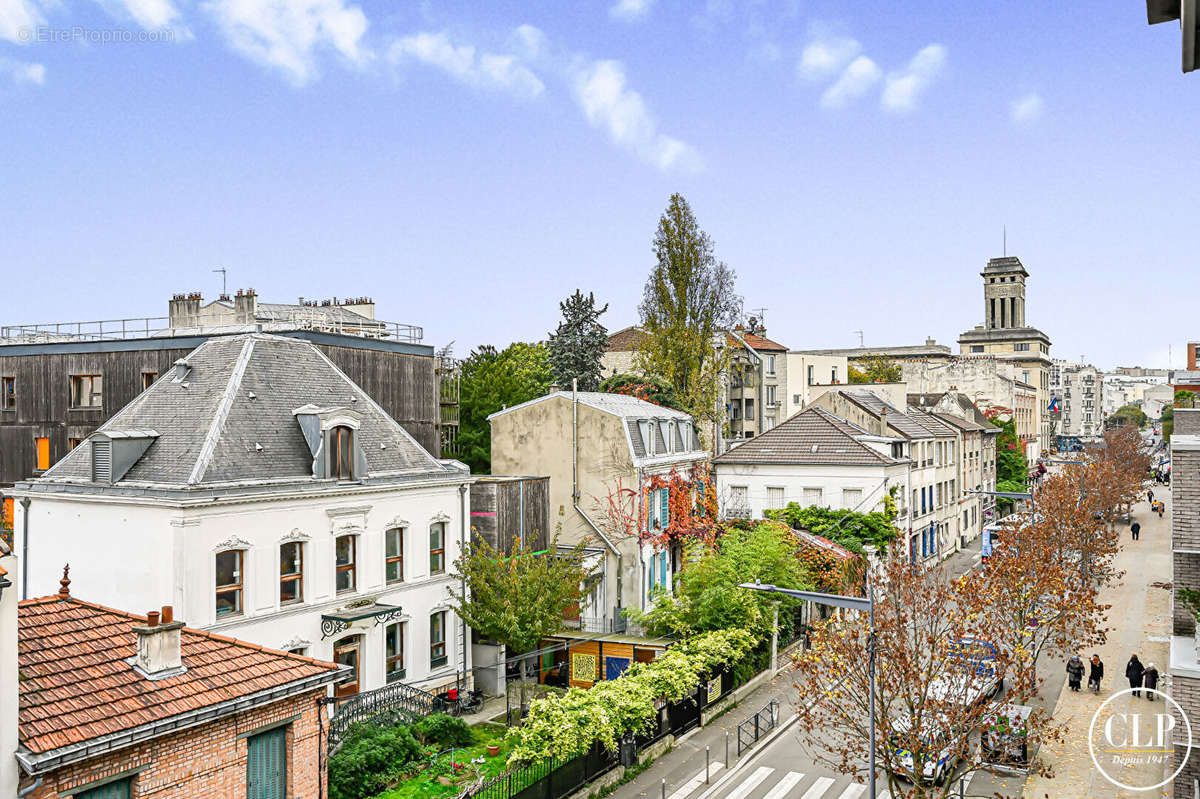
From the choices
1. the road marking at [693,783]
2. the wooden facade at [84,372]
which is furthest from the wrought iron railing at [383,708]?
the wooden facade at [84,372]

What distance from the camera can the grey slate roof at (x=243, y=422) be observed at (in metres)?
22.8

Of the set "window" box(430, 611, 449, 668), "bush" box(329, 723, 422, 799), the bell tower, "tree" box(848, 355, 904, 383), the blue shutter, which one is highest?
the bell tower

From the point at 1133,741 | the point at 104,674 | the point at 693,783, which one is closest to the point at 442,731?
the point at 693,783

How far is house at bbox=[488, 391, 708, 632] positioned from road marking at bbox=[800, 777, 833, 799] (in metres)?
12.3

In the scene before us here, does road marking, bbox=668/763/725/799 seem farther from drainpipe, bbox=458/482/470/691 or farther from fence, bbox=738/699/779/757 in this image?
drainpipe, bbox=458/482/470/691

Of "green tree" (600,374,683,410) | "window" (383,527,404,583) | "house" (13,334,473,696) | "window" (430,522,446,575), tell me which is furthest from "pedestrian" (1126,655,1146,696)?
"green tree" (600,374,683,410)

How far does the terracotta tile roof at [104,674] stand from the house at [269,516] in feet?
21.8

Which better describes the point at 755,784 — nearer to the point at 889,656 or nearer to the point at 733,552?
the point at 889,656

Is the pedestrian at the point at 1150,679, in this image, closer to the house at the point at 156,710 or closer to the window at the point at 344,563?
the window at the point at 344,563

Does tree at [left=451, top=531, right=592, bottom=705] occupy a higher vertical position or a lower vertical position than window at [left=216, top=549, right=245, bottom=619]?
lower

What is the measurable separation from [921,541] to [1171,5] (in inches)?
1899

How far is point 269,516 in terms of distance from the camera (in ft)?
75.2

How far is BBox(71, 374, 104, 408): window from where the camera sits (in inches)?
1362

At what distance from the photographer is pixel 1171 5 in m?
5.32
